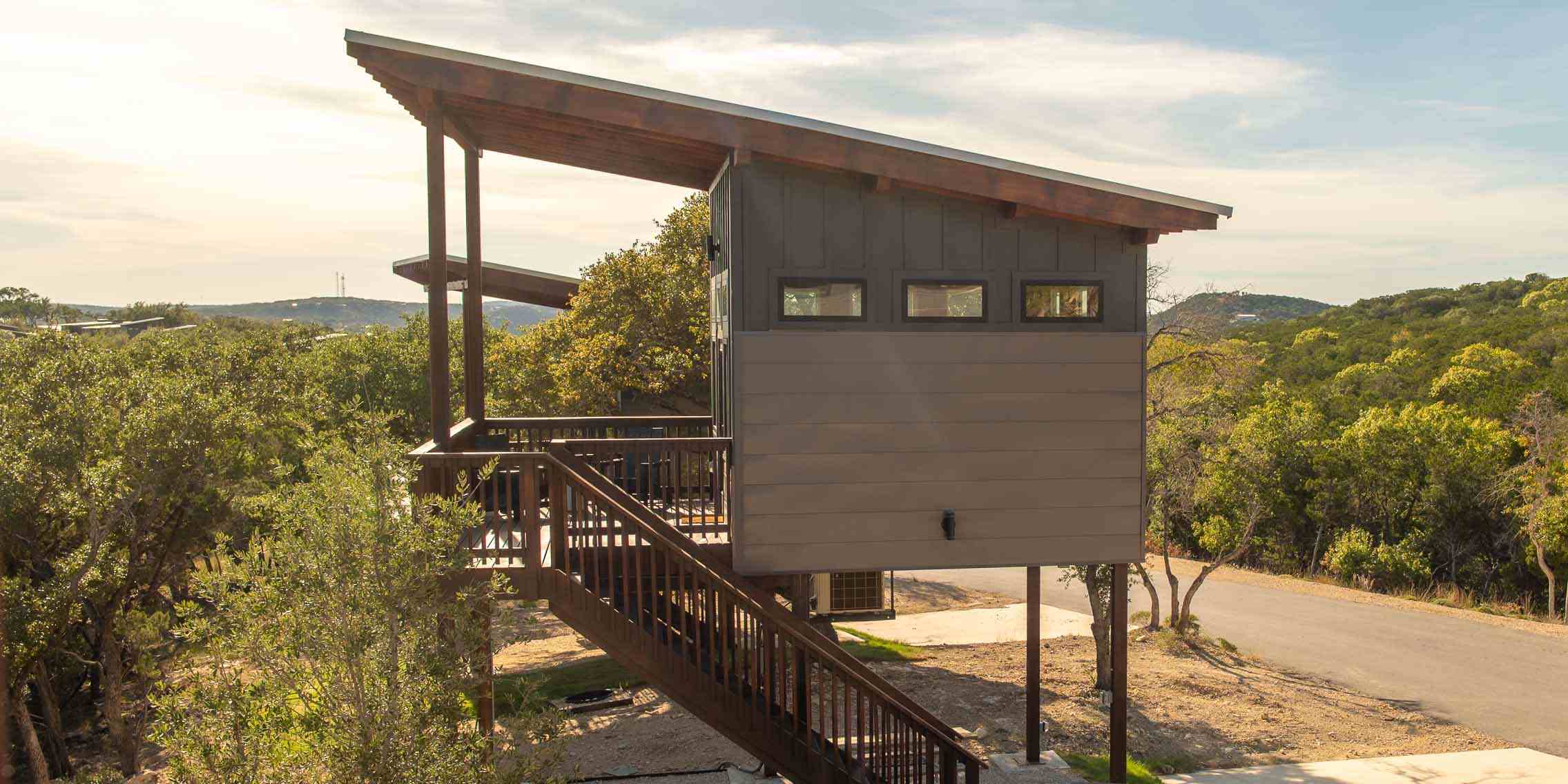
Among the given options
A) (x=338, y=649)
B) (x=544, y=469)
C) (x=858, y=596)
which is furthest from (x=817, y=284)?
(x=858, y=596)

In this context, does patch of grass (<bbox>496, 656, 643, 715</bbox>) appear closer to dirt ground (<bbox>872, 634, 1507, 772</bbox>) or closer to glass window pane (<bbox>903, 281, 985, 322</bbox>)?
dirt ground (<bbox>872, 634, 1507, 772</bbox>)

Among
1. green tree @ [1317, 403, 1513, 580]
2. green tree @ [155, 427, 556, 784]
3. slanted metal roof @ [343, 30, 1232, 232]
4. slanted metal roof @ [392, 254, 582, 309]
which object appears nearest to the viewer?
green tree @ [155, 427, 556, 784]

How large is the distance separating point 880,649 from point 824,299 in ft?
30.7

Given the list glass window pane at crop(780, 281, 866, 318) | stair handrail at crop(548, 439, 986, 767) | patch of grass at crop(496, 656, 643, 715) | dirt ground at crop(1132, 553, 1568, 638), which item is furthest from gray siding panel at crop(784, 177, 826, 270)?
dirt ground at crop(1132, 553, 1568, 638)

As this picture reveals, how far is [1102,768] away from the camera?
10141 mm

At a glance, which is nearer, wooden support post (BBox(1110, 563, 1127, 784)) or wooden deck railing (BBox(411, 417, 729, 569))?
wooden deck railing (BBox(411, 417, 729, 569))

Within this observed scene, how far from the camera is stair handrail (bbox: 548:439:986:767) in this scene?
6.92 meters

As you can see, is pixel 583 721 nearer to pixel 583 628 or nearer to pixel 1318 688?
pixel 583 628

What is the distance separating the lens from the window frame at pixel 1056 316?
26.6 ft

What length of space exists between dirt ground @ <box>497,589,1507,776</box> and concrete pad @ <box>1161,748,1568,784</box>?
1.08ft

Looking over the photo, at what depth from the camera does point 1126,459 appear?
816 centimetres

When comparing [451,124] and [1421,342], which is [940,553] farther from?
[1421,342]

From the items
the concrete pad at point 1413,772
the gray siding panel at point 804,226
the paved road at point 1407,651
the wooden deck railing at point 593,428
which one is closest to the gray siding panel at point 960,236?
the gray siding panel at point 804,226

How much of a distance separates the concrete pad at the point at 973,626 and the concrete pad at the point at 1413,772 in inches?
237
